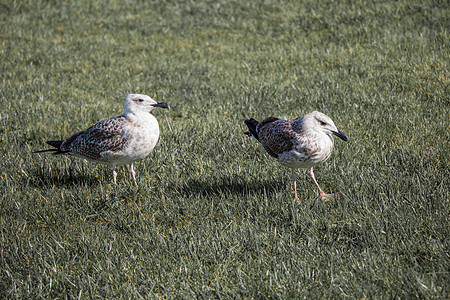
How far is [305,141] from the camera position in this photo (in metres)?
4.77

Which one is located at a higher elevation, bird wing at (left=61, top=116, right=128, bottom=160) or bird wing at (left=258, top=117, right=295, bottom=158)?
bird wing at (left=258, top=117, right=295, bottom=158)

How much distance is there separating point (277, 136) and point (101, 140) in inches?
85.2

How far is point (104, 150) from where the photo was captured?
5.40 m

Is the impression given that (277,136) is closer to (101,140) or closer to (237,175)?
(237,175)

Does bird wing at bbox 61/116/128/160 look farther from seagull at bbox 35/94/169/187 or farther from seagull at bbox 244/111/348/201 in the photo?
seagull at bbox 244/111/348/201

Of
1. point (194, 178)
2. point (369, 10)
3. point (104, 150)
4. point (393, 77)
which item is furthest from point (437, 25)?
point (104, 150)

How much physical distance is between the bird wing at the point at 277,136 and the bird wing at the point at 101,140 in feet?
5.56

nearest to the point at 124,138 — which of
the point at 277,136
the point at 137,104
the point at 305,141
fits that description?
the point at 137,104

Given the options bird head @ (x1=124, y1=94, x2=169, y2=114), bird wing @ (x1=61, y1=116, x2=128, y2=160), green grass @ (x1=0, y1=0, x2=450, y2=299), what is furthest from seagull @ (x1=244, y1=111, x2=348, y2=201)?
bird wing @ (x1=61, y1=116, x2=128, y2=160)

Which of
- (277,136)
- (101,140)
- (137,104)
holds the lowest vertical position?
(101,140)

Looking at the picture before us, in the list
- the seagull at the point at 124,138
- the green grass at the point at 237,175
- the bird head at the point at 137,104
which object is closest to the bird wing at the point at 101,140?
the seagull at the point at 124,138

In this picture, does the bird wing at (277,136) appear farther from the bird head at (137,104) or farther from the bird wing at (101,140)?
the bird wing at (101,140)

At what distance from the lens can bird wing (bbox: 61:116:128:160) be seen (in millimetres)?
5349

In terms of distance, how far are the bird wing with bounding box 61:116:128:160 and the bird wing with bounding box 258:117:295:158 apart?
66.7 inches
